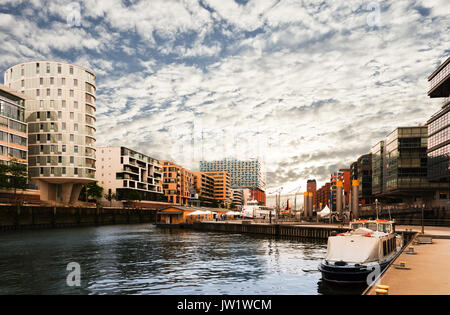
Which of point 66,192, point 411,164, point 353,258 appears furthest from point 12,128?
point 411,164

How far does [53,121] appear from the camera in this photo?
392 feet

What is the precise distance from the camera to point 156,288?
996 inches

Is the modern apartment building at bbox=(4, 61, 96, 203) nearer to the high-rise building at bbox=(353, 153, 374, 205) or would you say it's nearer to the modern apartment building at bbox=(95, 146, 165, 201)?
the modern apartment building at bbox=(95, 146, 165, 201)

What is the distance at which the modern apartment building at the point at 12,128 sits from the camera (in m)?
98.8

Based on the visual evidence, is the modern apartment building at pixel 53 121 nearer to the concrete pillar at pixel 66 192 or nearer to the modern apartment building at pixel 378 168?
the concrete pillar at pixel 66 192

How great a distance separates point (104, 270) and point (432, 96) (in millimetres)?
102208

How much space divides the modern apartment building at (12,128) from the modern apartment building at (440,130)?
107 metres

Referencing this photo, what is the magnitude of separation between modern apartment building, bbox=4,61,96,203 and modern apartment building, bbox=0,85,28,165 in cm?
1021

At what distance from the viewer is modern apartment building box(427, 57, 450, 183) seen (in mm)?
90175

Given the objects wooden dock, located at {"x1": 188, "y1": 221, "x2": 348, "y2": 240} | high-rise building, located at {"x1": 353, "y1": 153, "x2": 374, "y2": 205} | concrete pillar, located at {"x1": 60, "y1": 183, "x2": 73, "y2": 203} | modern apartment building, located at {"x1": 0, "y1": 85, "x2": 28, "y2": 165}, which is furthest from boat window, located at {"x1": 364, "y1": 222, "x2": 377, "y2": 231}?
high-rise building, located at {"x1": 353, "y1": 153, "x2": 374, "y2": 205}

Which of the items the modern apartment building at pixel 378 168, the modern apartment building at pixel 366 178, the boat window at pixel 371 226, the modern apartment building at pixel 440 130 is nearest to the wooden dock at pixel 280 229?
the boat window at pixel 371 226

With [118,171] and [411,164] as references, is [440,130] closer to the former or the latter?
[411,164]

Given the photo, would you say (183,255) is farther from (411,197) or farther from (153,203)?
(153,203)
